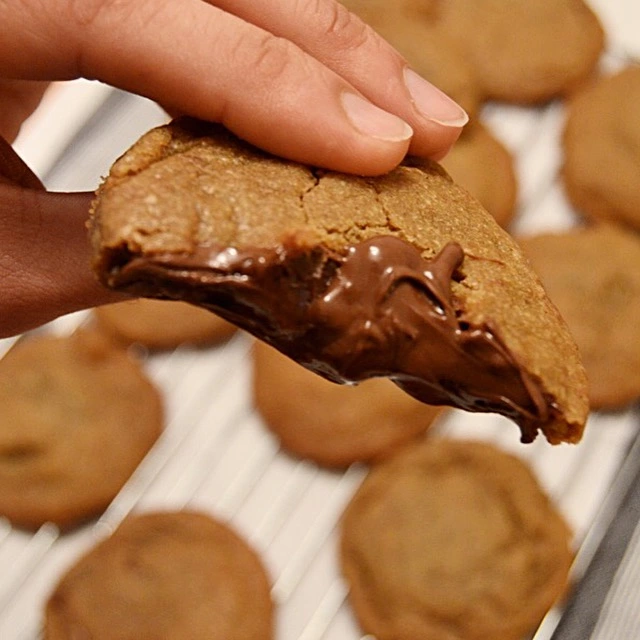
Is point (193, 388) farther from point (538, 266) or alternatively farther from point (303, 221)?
point (303, 221)

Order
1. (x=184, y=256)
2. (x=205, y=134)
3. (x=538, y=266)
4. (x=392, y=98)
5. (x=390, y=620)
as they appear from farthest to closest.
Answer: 1. (x=538, y=266)
2. (x=390, y=620)
3. (x=392, y=98)
4. (x=205, y=134)
5. (x=184, y=256)

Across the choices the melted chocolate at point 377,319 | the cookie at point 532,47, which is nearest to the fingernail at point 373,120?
the melted chocolate at point 377,319

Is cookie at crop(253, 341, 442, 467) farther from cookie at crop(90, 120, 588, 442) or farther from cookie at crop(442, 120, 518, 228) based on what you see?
cookie at crop(90, 120, 588, 442)

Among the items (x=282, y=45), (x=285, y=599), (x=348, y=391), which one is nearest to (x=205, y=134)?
(x=282, y=45)

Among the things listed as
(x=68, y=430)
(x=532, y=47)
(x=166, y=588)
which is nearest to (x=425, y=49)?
(x=532, y=47)

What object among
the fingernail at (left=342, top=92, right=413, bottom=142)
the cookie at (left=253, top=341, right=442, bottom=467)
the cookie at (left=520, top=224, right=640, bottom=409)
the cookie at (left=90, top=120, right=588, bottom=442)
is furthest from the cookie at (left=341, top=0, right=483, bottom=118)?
the cookie at (left=90, top=120, right=588, bottom=442)

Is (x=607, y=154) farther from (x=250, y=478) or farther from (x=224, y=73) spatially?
(x=224, y=73)

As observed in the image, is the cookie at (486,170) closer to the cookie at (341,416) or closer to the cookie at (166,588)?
the cookie at (341,416)
